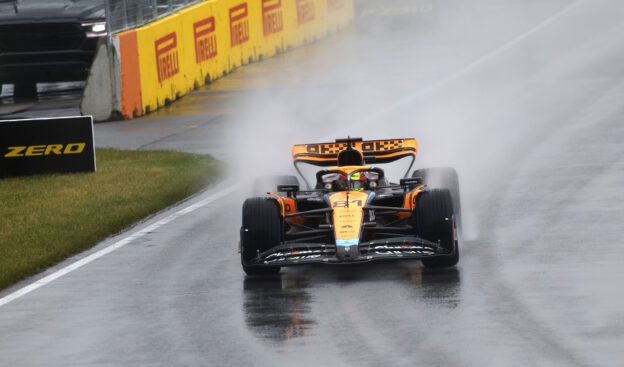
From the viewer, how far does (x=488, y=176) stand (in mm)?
18391

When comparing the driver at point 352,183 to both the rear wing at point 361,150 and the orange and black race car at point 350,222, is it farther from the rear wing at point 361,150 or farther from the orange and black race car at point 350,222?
the rear wing at point 361,150

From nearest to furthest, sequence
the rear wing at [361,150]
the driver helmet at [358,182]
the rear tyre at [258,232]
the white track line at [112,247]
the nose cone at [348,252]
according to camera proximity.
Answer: the nose cone at [348,252] → the rear tyre at [258,232] → the white track line at [112,247] → the driver helmet at [358,182] → the rear wing at [361,150]

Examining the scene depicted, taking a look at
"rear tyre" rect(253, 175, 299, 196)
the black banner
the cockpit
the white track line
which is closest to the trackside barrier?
the black banner

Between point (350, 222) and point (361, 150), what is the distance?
101 inches

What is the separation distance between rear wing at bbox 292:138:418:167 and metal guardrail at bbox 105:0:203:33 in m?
12.0

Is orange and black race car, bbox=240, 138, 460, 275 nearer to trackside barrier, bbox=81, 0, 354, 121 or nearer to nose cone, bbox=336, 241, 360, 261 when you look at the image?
nose cone, bbox=336, 241, 360, 261

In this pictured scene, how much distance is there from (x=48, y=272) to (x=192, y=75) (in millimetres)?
16379

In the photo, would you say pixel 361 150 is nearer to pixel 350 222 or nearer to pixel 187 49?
pixel 350 222

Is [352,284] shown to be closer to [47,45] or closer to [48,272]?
[48,272]

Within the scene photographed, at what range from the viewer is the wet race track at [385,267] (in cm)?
1055

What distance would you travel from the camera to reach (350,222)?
A: 13.1 metres

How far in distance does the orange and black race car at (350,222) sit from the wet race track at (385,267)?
0.23 metres

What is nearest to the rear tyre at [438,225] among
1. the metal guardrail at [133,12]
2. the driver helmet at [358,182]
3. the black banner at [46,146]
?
the driver helmet at [358,182]

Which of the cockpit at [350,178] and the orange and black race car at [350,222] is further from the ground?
the cockpit at [350,178]
